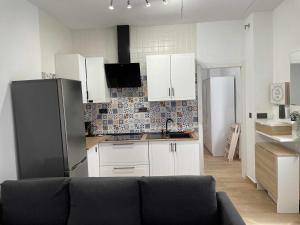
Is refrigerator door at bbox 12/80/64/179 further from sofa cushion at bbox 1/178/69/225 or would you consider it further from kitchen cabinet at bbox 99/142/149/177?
kitchen cabinet at bbox 99/142/149/177

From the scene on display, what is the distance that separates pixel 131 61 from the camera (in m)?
4.23

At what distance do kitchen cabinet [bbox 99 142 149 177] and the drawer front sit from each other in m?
1.70

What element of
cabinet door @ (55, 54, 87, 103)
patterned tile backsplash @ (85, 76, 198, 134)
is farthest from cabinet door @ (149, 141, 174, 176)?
cabinet door @ (55, 54, 87, 103)

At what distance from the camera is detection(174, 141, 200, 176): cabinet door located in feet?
12.3

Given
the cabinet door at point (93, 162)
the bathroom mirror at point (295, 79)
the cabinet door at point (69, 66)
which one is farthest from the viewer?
the cabinet door at point (69, 66)

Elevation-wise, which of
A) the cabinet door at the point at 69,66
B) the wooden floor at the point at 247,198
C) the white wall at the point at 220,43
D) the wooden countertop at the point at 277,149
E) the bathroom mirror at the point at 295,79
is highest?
the white wall at the point at 220,43

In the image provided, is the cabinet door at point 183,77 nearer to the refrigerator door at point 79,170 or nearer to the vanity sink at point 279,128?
the vanity sink at point 279,128

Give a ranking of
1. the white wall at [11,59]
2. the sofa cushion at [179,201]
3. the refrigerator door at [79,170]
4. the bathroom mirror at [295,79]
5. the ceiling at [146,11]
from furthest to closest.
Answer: the ceiling at [146,11] → the bathroom mirror at [295,79] → the refrigerator door at [79,170] → the white wall at [11,59] → the sofa cushion at [179,201]

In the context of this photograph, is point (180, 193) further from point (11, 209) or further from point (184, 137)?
point (184, 137)

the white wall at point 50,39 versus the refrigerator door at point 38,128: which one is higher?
the white wall at point 50,39

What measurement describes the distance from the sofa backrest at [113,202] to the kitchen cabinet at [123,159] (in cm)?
169

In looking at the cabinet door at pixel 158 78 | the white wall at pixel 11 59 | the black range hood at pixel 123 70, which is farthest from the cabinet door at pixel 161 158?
the white wall at pixel 11 59

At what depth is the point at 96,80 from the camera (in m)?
3.95

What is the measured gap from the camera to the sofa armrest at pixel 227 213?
1712 millimetres
